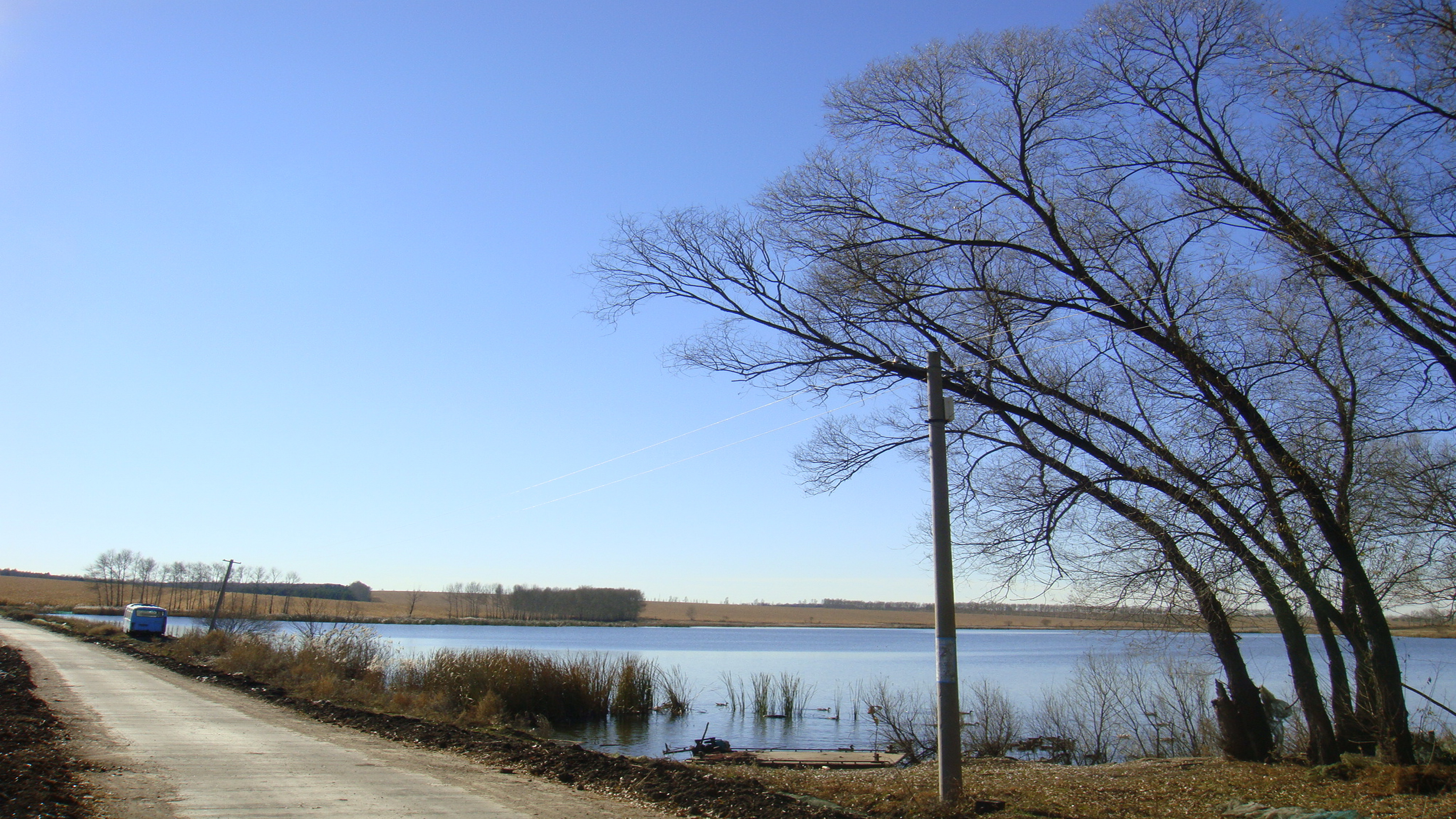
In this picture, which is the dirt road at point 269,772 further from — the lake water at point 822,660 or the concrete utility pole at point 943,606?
the lake water at point 822,660

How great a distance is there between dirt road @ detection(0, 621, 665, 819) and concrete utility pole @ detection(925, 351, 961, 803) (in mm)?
2904

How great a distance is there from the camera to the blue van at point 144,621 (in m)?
44.4

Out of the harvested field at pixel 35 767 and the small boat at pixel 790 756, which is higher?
the harvested field at pixel 35 767

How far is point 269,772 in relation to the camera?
34.1 ft

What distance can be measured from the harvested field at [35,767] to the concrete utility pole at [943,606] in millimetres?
7696

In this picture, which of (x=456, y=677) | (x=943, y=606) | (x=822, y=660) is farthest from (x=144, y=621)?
(x=943, y=606)

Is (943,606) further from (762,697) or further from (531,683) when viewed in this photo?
(762,697)

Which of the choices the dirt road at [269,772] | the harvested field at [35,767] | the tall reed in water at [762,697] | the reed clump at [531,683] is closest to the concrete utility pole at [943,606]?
the dirt road at [269,772]

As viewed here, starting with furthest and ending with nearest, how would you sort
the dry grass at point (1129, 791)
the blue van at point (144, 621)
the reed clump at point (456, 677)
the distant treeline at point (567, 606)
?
the distant treeline at point (567, 606)
the blue van at point (144, 621)
the reed clump at point (456, 677)
the dry grass at point (1129, 791)

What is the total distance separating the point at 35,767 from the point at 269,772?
7.27ft

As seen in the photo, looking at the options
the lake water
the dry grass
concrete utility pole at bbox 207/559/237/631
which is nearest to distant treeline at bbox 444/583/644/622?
the lake water

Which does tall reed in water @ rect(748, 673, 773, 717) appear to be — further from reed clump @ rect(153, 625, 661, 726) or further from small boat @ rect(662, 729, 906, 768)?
small boat @ rect(662, 729, 906, 768)

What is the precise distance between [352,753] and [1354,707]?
529 inches

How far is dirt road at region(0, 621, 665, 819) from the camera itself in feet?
28.1
